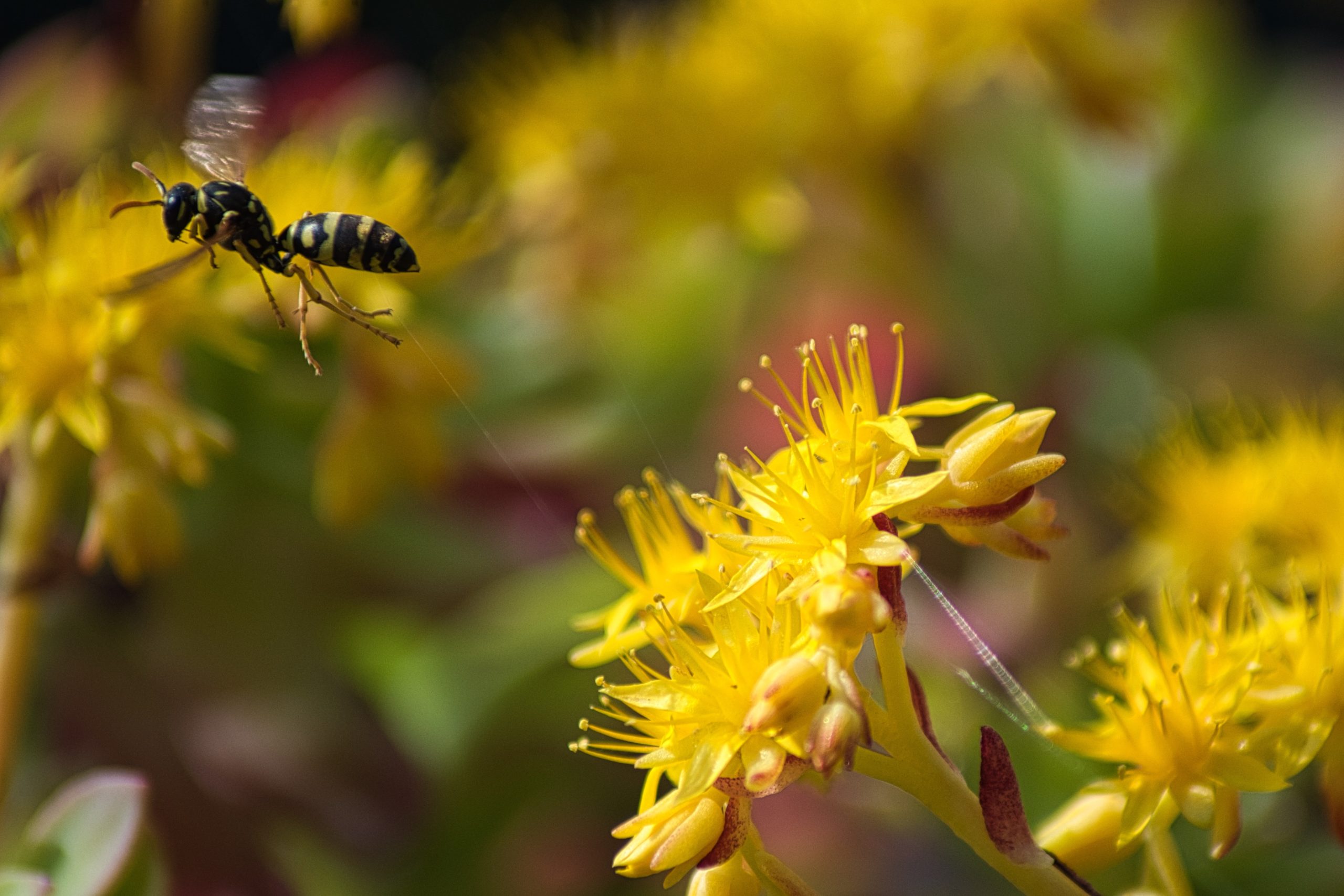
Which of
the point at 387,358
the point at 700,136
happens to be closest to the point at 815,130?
the point at 700,136

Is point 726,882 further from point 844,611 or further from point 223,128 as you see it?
point 223,128

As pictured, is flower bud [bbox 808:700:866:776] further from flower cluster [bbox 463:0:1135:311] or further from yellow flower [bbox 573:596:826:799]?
flower cluster [bbox 463:0:1135:311]

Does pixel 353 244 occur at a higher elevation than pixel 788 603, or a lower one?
higher

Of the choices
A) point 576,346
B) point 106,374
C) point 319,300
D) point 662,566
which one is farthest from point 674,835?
point 576,346

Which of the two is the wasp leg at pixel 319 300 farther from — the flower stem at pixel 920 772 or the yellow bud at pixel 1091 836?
the yellow bud at pixel 1091 836

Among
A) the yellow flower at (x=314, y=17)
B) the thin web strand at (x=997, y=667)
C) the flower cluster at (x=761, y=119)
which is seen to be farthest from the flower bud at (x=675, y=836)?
the flower cluster at (x=761, y=119)

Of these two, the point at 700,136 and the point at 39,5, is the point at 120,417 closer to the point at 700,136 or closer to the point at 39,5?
the point at 700,136

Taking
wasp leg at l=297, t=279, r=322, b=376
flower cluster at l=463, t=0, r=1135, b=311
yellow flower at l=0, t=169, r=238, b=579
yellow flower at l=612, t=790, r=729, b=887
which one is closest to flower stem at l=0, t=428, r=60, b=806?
yellow flower at l=0, t=169, r=238, b=579
